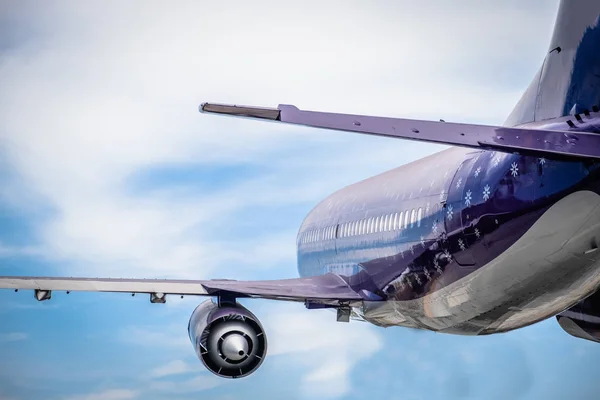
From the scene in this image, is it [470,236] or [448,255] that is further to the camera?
[448,255]

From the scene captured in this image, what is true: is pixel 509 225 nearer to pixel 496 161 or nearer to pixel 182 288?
pixel 496 161

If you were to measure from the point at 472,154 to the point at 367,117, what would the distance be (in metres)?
5.56

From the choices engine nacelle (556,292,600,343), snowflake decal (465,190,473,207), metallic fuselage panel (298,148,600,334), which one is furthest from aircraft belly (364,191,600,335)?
engine nacelle (556,292,600,343)

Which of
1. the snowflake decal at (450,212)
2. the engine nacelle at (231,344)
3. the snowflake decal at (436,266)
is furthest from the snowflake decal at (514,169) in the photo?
the engine nacelle at (231,344)

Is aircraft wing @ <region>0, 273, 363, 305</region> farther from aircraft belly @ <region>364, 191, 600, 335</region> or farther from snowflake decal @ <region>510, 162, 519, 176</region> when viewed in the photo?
snowflake decal @ <region>510, 162, 519, 176</region>

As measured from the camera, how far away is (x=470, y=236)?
1505cm

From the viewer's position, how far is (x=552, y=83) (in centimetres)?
1416

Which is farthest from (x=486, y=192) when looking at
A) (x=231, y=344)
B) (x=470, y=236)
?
(x=231, y=344)

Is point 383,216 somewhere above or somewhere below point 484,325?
above

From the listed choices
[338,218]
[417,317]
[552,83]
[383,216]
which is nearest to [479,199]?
[552,83]

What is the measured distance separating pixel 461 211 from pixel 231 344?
500 centimetres

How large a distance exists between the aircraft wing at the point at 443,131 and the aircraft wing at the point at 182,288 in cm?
757

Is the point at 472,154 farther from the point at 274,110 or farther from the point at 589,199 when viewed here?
the point at 274,110

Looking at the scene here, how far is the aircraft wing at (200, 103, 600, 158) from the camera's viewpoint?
11094 mm
